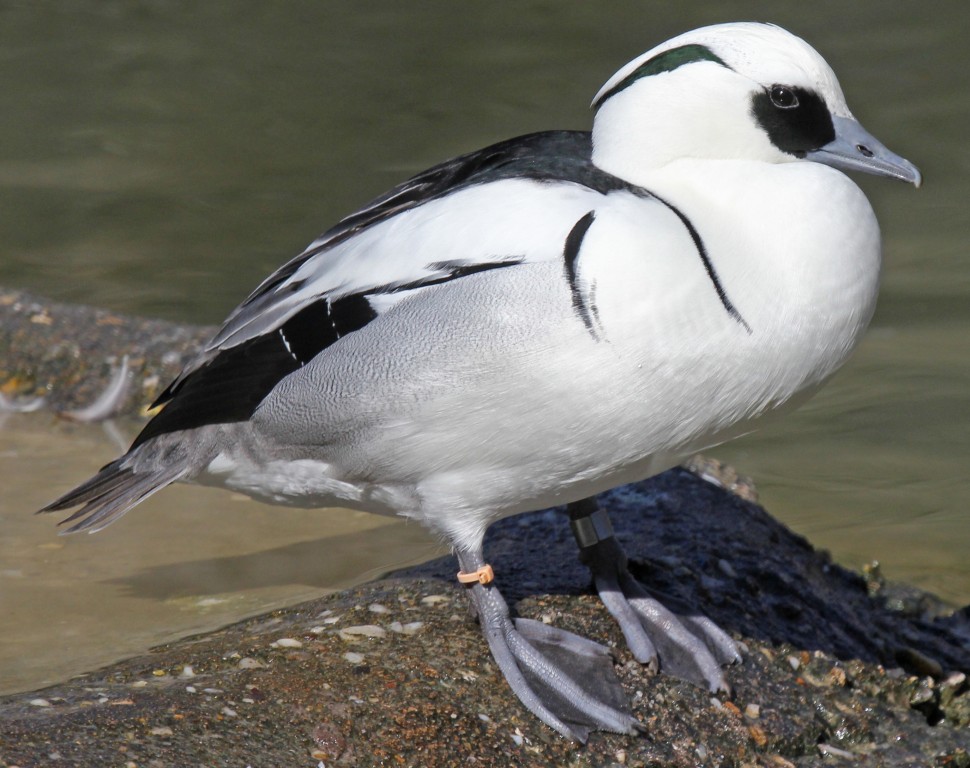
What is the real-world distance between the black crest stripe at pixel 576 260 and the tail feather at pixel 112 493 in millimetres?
1299

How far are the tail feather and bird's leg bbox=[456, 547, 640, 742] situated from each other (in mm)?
874

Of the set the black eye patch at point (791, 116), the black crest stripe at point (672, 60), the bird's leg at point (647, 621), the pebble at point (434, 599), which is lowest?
the bird's leg at point (647, 621)

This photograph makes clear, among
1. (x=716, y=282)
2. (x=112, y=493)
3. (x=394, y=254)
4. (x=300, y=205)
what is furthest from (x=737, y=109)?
(x=300, y=205)

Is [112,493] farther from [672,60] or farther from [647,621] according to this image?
[672,60]

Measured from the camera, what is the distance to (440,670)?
140 inches

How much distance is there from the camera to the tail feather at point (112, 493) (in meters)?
3.86

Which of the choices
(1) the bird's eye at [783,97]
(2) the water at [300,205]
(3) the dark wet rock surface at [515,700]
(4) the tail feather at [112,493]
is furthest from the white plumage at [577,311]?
(2) the water at [300,205]

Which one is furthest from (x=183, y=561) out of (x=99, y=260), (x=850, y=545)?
(x=99, y=260)

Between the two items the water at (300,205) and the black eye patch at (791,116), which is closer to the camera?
the black eye patch at (791,116)

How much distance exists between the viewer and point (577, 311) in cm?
317

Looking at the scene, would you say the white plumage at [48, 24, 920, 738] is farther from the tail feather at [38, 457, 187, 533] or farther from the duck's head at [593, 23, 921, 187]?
the tail feather at [38, 457, 187, 533]

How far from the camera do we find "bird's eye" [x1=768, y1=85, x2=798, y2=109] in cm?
335

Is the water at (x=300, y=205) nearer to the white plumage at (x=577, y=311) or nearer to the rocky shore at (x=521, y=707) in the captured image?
the rocky shore at (x=521, y=707)

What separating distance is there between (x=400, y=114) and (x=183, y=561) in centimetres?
633
